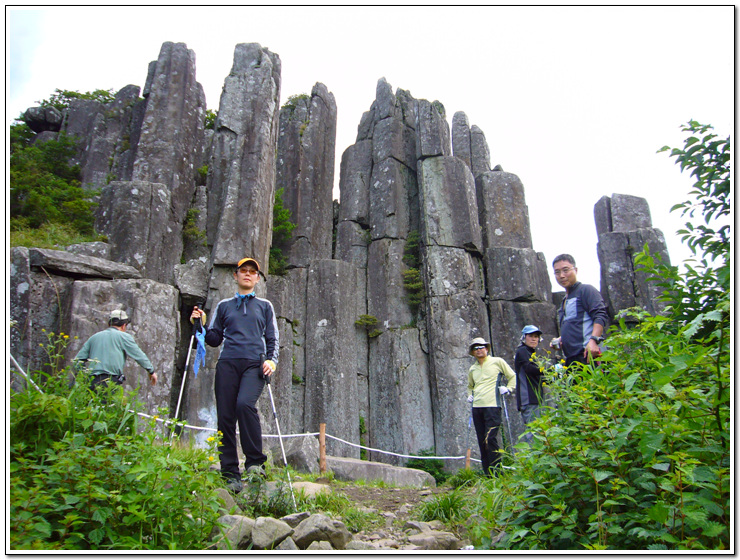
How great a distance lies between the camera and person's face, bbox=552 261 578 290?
18.1 feet

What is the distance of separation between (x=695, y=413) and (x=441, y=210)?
471 inches

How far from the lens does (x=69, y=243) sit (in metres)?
8.95

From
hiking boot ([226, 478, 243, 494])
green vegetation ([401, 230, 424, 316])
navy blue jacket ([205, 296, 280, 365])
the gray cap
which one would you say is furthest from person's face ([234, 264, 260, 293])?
green vegetation ([401, 230, 424, 316])

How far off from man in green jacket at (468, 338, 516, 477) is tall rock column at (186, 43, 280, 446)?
4.71 metres

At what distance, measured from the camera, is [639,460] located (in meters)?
2.82

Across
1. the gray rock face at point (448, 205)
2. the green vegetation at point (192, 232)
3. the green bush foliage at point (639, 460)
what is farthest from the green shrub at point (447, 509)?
the gray rock face at point (448, 205)

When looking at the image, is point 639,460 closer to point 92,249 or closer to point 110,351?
point 110,351

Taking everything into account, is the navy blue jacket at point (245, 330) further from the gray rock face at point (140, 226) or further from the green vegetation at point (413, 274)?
the green vegetation at point (413, 274)

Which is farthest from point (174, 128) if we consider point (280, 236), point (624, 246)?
point (624, 246)

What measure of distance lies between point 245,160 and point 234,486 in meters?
8.03

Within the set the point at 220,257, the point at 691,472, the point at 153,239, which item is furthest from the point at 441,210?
the point at 691,472

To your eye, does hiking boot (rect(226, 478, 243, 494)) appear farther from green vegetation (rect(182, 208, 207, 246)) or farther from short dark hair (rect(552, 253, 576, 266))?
green vegetation (rect(182, 208, 207, 246))

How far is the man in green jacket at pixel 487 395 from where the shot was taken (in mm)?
6543

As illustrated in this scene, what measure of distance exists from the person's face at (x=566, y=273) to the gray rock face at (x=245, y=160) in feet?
21.3
